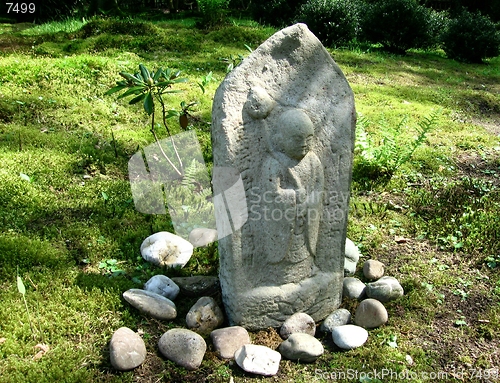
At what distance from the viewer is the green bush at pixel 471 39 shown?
36.9 ft

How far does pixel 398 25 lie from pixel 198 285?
31.3 ft

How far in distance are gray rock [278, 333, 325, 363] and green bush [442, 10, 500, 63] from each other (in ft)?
35.3

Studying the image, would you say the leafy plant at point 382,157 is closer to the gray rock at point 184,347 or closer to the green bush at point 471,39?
the gray rock at point 184,347

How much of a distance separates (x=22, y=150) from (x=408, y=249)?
12.6ft

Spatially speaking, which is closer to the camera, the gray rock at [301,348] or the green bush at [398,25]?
the gray rock at [301,348]

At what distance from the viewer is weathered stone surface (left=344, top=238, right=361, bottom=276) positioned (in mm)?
3586

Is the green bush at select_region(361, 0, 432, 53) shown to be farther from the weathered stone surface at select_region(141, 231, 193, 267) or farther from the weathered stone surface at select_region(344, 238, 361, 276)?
the weathered stone surface at select_region(141, 231, 193, 267)

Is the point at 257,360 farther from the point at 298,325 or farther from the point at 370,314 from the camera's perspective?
the point at 370,314

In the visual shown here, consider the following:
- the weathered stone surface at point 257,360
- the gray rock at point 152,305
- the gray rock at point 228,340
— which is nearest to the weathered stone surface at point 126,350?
the gray rock at point 152,305

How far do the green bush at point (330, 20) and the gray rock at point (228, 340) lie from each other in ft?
28.8

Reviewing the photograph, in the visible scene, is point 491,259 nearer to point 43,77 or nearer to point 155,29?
point 43,77

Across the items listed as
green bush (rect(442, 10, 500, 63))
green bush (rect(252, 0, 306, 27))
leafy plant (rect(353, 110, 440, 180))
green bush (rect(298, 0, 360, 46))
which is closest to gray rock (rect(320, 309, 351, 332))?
leafy plant (rect(353, 110, 440, 180))

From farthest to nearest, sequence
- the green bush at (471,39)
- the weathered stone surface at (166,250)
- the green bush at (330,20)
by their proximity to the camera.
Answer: the green bush at (471,39)
the green bush at (330,20)
the weathered stone surface at (166,250)

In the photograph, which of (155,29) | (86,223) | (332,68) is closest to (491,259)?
(332,68)
